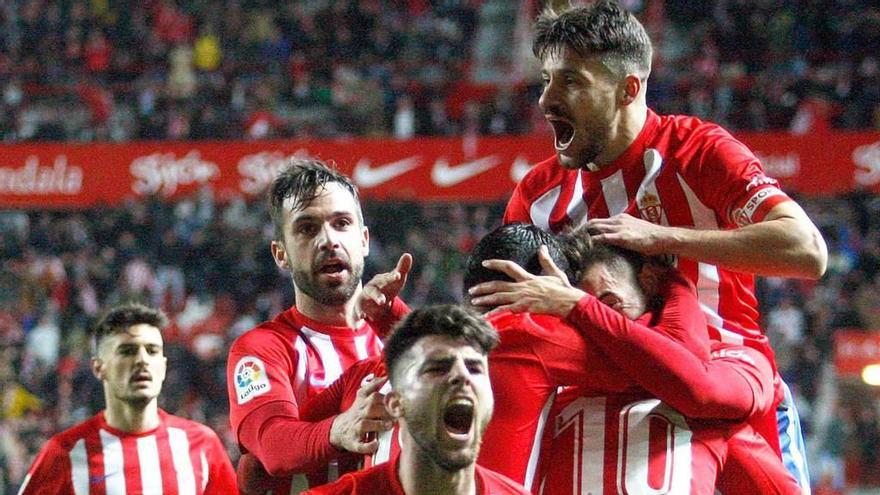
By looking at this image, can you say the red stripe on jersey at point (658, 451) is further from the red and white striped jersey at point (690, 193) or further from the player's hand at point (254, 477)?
the player's hand at point (254, 477)

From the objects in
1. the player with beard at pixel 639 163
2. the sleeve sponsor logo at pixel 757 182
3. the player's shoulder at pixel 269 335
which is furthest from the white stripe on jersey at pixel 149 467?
the sleeve sponsor logo at pixel 757 182

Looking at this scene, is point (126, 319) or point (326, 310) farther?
point (126, 319)

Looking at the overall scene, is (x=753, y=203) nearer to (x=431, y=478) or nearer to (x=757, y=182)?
(x=757, y=182)

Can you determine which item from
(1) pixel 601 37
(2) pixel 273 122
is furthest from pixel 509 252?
(2) pixel 273 122

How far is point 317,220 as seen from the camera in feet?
13.8

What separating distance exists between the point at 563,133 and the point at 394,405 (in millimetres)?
1207

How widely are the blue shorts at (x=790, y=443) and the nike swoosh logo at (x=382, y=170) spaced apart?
11.1 meters

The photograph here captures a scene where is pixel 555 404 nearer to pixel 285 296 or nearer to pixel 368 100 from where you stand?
pixel 285 296

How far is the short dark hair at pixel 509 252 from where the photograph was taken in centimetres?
353

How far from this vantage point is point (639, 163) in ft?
13.2

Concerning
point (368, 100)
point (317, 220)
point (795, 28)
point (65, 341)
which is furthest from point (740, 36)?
point (317, 220)

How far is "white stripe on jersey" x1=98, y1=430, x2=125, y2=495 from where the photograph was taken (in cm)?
626

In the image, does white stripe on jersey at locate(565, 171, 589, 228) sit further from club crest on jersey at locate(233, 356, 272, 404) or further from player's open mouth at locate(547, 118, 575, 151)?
club crest on jersey at locate(233, 356, 272, 404)

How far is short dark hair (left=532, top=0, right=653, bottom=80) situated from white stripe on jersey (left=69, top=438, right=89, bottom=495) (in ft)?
10.6
